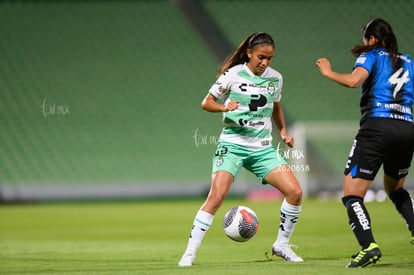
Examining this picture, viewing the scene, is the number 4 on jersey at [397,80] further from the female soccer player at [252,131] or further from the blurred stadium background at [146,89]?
the blurred stadium background at [146,89]

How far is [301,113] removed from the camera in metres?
20.9

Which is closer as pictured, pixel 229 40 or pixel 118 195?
pixel 118 195

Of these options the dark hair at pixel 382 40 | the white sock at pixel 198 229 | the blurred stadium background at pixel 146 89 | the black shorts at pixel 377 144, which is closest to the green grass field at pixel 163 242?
the white sock at pixel 198 229

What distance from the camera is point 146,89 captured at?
69.2ft

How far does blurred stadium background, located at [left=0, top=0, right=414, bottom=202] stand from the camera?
64.4ft

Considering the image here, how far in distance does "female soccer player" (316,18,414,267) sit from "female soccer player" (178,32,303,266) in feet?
2.35

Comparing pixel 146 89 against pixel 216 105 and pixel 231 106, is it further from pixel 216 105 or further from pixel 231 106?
pixel 231 106

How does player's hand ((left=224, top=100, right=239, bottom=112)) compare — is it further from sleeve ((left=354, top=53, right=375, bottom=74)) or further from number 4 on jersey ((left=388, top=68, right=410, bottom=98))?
number 4 on jersey ((left=388, top=68, right=410, bottom=98))

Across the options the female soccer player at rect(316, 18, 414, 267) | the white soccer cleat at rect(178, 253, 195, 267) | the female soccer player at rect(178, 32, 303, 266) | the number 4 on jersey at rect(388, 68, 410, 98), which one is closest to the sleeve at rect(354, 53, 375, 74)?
the female soccer player at rect(316, 18, 414, 267)

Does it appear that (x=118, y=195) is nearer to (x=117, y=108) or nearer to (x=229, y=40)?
(x=117, y=108)

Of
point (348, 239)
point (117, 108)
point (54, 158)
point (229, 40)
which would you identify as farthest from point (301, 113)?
point (348, 239)

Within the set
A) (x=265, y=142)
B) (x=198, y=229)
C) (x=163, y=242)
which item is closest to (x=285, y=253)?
(x=198, y=229)

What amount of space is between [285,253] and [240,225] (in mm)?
499

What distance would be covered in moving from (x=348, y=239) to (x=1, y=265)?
443 cm
